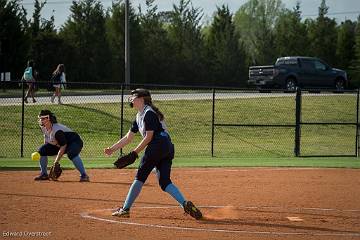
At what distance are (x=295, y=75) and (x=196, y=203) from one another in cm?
2539

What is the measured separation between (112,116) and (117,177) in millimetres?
10742

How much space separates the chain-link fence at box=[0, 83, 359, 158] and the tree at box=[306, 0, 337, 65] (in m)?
21.4

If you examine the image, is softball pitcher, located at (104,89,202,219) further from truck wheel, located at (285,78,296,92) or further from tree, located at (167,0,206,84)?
tree, located at (167,0,206,84)

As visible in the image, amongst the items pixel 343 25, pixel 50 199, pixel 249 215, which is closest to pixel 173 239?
pixel 249 215

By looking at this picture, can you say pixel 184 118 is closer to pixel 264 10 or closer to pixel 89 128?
pixel 89 128

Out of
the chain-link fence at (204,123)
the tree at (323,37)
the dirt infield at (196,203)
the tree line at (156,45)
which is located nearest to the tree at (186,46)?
the tree line at (156,45)

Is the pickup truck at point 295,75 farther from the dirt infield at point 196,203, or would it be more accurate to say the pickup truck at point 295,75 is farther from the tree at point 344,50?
the dirt infield at point 196,203

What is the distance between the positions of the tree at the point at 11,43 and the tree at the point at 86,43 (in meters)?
3.95

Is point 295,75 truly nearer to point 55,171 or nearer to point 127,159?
point 55,171

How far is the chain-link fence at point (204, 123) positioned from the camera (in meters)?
23.0

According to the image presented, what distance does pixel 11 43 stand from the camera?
3772 centimetres

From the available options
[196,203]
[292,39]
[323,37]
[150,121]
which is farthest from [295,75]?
[150,121]

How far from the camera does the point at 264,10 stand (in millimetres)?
77250

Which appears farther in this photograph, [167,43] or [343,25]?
[343,25]
